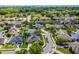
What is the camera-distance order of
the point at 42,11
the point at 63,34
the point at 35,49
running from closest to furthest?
the point at 35,49 → the point at 63,34 → the point at 42,11

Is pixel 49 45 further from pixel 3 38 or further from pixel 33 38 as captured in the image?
pixel 3 38

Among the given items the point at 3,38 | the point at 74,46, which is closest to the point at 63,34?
the point at 74,46

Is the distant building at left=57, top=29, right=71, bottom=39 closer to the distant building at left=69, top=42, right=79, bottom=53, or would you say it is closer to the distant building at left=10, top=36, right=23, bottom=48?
the distant building at left=69, top=42, right=79, bottom=53

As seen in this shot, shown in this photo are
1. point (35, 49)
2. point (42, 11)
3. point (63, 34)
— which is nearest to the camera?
point (35, 49)

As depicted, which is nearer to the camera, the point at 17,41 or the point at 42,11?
the point at 17,41

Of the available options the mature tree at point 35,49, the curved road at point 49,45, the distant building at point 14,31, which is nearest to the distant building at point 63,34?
the curved road at point 49,45

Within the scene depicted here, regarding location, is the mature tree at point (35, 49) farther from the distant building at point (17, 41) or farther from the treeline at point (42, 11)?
the treeline at point (42, 11)

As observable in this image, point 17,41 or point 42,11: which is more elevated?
point 42,11

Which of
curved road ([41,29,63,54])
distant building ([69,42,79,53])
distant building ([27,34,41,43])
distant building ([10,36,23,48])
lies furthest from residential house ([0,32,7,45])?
distant building ([69,42,79,53])

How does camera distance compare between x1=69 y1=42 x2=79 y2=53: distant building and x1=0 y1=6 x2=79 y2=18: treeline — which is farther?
x1=0 y1=6 x2=79 y2=18: treeline
